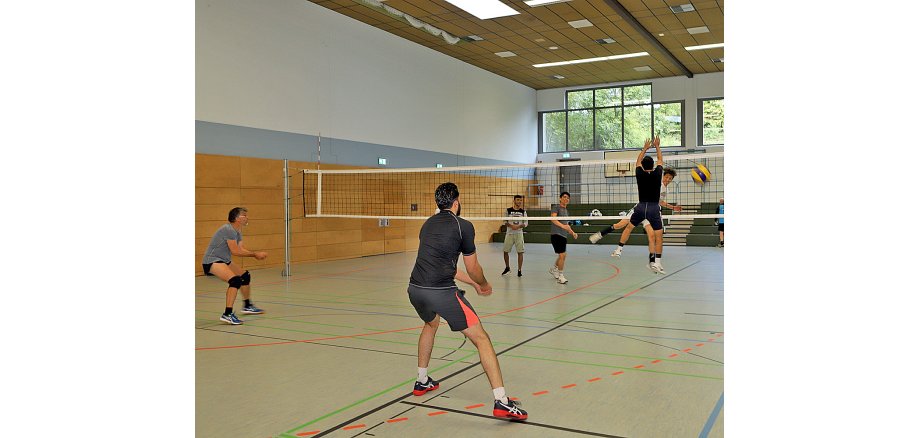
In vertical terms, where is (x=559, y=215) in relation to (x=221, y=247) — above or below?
above

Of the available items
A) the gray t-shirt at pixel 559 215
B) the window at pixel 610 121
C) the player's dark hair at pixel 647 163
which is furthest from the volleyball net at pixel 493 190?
the player's dark hair at pixel 647 163

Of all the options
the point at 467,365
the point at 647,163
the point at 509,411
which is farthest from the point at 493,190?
the point at 509,411

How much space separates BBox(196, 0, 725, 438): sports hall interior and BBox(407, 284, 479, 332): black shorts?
Result: 0.59 meters

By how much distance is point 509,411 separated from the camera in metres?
4.16

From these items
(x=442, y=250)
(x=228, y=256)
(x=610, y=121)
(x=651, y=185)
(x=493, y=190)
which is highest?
(x=610, y=121)

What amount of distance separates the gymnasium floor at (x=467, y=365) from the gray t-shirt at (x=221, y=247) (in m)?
0.75

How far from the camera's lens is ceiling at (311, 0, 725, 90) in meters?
15.5

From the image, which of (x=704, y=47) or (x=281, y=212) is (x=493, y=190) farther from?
(x=281, y=212)

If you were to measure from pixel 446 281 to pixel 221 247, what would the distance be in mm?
4441

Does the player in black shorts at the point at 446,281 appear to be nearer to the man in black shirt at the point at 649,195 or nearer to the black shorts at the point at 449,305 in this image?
the black shorts at the point at 449,305

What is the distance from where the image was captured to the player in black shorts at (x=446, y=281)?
4.45 meters

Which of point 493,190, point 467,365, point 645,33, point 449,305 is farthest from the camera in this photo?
point 493,190
